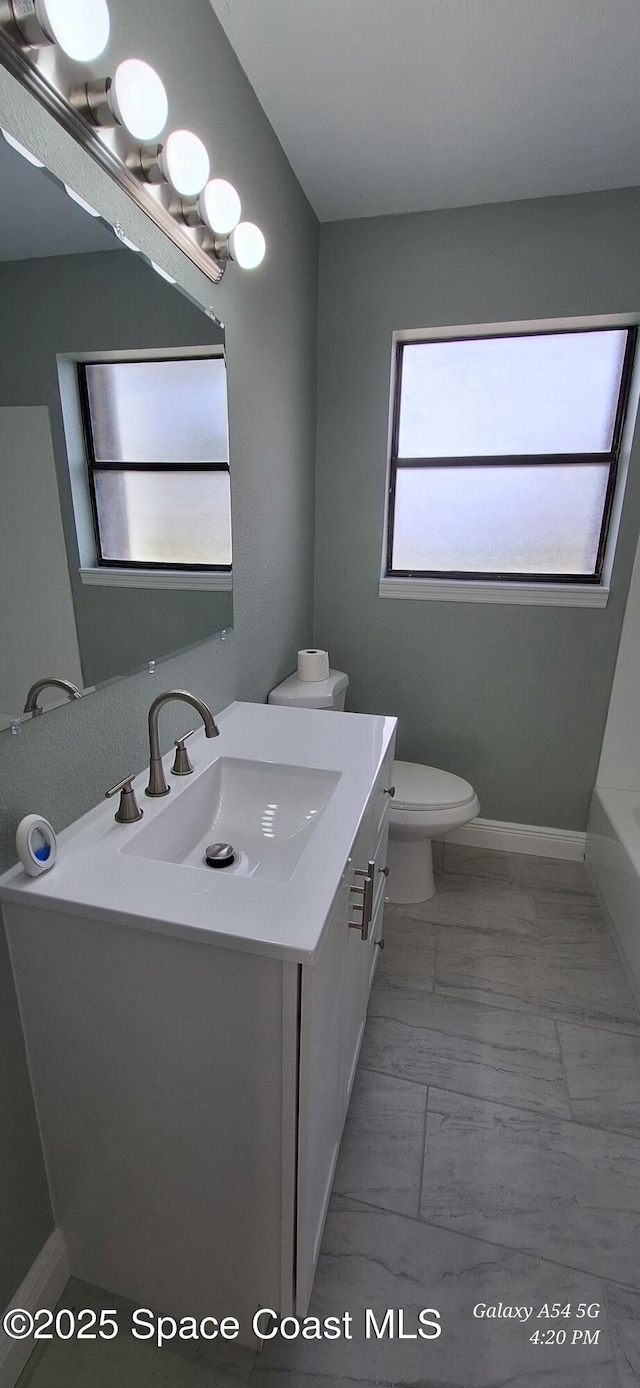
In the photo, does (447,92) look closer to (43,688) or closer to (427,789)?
(43,688)

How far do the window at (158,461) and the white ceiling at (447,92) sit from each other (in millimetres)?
748

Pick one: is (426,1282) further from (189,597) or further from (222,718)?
(189,597)

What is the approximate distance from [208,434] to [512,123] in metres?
1.24

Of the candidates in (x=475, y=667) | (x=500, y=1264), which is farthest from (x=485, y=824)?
(x=500, y=1264)

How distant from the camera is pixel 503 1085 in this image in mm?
1455

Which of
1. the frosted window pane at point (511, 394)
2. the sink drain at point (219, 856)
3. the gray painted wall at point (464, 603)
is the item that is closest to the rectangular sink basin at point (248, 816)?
the sink drain at point (219, 856)

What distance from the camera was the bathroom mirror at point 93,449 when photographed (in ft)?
2.64

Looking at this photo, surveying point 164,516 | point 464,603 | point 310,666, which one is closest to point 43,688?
point 164,516

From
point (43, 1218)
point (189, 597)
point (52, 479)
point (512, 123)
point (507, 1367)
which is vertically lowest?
point (507, 1367)

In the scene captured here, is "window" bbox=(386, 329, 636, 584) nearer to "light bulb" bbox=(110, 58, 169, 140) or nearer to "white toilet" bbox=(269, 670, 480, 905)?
"white toilet" bbox=(269, 670, 480, 905)

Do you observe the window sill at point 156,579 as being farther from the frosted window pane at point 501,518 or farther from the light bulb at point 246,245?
the frosted window pane at point 501,518

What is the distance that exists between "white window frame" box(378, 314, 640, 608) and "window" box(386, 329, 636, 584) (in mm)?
35

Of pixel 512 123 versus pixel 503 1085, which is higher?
pixel 512 123

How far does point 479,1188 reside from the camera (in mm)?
1232
